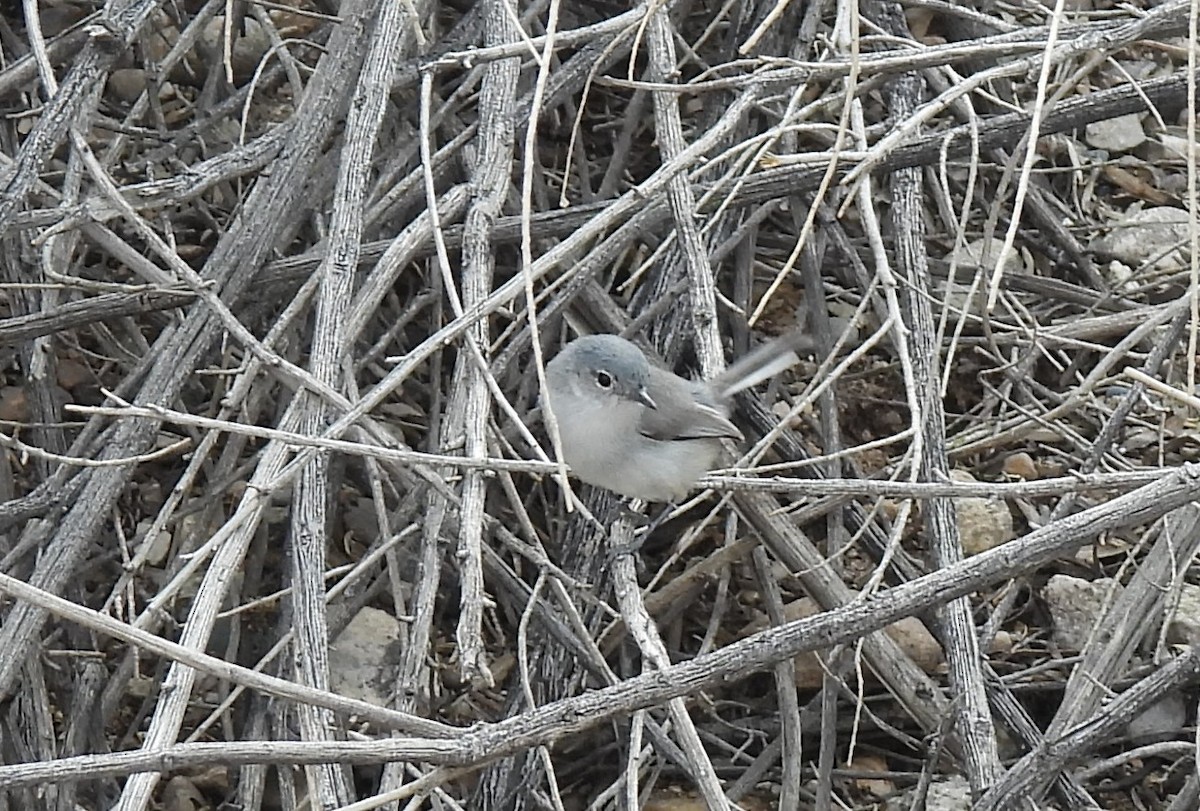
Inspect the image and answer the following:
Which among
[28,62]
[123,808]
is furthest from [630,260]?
[123,808]

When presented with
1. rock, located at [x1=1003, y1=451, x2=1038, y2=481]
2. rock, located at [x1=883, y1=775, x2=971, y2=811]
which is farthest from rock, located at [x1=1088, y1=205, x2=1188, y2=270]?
rock, located at [x1=883, y1=775, x2=971, y2=811]

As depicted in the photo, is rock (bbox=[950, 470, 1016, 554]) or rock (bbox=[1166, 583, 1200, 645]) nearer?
rock (bbox=[1166, 583, 1200, 645])

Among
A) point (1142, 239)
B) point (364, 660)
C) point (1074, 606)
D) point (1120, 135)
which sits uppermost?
point (1120, 135)

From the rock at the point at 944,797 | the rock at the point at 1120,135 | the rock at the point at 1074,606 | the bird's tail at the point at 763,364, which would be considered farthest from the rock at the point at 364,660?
the rock at the point at 1120,135

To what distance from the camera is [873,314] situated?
3.85 metres

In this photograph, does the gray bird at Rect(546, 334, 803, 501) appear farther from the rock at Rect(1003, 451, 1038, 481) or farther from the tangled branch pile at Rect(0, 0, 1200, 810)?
the rock at Rect(1003, 451, 1038, 481)

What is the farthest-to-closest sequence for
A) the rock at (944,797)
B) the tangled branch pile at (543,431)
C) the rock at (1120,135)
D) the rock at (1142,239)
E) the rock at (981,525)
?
the rock at (1120,135) < the rock at (1142,239) < the rock at (981,525) < the rock at (944,797) < the tangled branch pile at (543,431)

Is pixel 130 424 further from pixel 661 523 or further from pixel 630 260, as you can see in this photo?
pixel 630 260

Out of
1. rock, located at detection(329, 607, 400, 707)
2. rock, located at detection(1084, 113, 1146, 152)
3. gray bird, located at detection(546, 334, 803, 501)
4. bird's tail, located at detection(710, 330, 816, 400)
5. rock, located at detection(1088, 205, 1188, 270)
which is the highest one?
bird's tail, located at detection(710, 330, 816, 400)

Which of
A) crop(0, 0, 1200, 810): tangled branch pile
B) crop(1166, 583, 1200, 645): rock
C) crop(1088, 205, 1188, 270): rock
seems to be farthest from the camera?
crop(1088, 205, 1188, 270): rock

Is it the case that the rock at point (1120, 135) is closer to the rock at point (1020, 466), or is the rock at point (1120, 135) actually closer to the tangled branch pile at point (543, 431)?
the tangled branch pile at point (543, 431)

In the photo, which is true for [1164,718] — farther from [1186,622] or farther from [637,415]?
[637,415]

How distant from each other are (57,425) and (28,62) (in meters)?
0.70

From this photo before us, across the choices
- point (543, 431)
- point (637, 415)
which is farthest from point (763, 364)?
point (543, 431)
